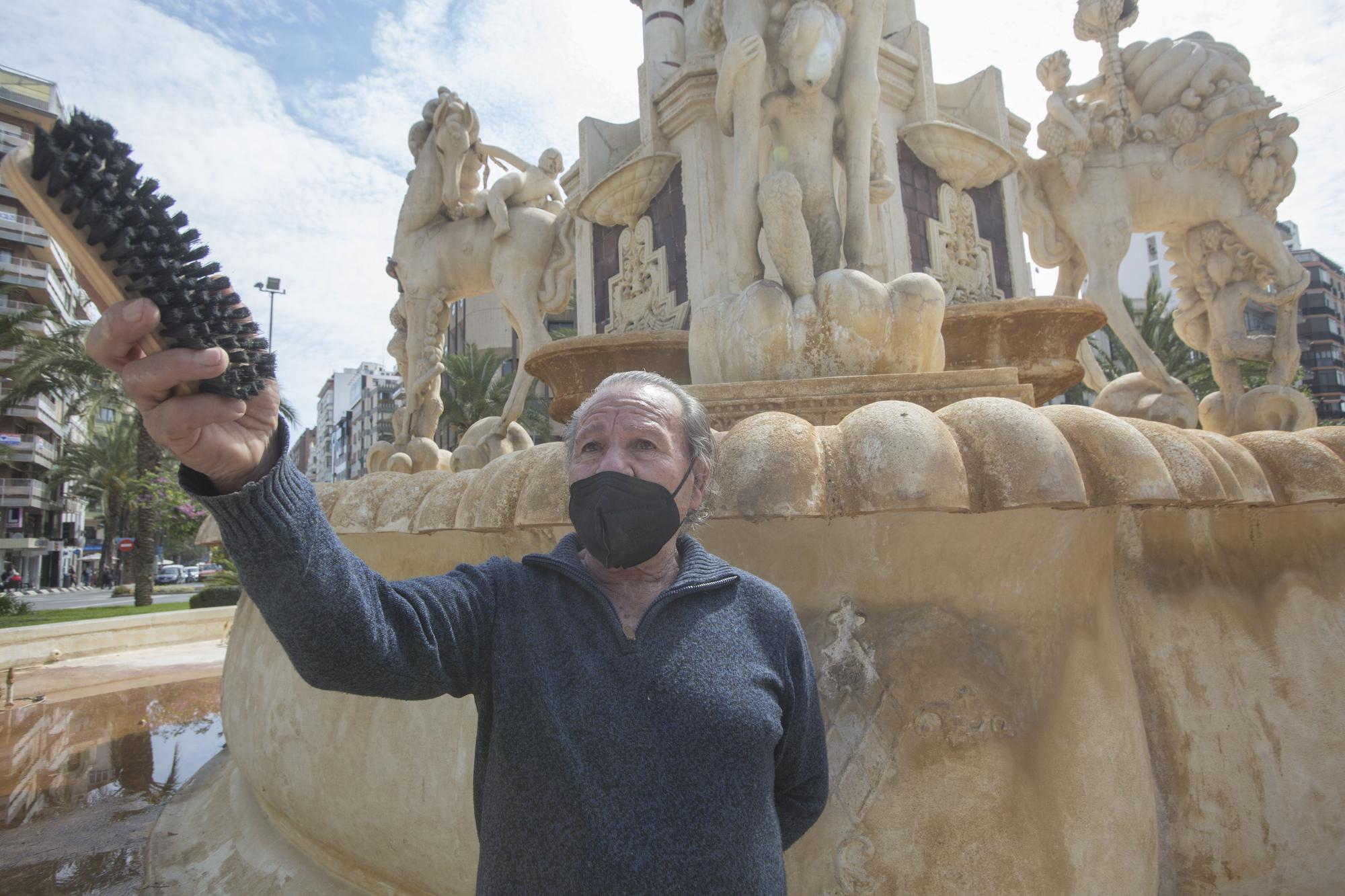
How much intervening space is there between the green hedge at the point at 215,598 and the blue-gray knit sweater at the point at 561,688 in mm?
16673

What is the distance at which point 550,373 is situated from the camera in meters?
Answer: 5.11

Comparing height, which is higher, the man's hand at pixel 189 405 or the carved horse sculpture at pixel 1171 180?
the carved horse sculpture at pixel 1171 180

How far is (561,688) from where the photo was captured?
3.56 feet

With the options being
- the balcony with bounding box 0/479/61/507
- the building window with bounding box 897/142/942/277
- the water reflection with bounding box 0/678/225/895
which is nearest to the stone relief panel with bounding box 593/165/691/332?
the building window with bounding box 897/142/942/277

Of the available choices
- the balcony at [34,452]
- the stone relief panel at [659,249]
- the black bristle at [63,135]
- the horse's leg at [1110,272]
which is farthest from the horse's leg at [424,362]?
the balcony at [34,452]

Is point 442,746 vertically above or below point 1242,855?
above

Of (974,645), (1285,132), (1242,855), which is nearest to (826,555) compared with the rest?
(974,645)

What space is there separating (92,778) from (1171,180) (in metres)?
8.39

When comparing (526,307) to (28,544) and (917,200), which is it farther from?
(28,544)

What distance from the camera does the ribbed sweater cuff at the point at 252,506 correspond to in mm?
898

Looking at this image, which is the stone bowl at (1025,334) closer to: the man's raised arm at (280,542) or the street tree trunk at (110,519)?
the man's raised arm at (280,542)

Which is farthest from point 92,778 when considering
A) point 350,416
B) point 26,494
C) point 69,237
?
point 350,416

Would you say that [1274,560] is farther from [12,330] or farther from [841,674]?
[12,330]

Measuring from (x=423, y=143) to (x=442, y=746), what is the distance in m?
6.65
